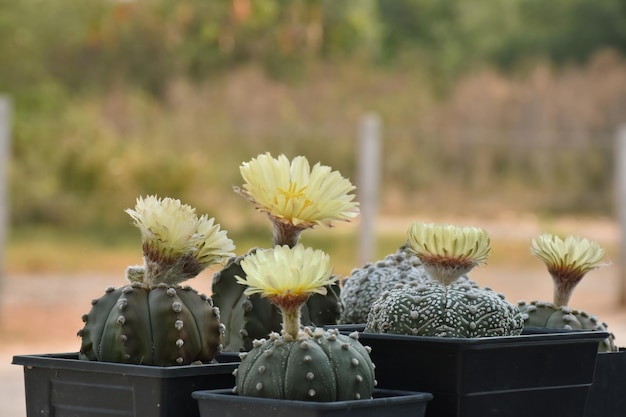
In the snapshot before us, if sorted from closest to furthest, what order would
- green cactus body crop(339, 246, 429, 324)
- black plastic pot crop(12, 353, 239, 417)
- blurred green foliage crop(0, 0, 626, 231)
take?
1. black plastic pot crop(12, 353, 239, 417)
2. green cactus body crop(339, 246, 429, 324)
3. blurred green foliage crop(0, 0, 626, 231)

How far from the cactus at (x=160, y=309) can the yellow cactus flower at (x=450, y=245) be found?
0.80ft

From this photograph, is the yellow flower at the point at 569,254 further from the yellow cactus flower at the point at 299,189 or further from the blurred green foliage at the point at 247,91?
the blurred green foliage at the point at 247,91

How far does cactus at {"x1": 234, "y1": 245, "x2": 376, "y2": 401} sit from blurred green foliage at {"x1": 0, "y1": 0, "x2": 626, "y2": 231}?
11943 mm

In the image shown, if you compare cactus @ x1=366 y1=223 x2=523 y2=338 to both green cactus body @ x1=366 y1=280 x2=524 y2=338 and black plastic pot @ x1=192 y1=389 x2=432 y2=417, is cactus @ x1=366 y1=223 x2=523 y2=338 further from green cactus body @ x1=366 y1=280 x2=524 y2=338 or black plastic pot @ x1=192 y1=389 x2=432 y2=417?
black plastic pot @ x1=192 y1=389 x2=432 y2=417

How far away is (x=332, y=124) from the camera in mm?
16750

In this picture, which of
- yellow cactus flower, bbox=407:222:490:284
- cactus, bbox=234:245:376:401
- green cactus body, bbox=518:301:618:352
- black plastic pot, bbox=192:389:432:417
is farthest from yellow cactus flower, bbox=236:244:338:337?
green cactus body, bbox=518:301:618:352

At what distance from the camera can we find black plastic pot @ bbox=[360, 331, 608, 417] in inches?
53.1

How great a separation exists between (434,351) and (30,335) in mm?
8947

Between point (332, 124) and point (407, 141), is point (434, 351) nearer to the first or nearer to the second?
point (407, 141)

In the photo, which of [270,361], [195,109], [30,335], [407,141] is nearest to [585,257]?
[270,361]

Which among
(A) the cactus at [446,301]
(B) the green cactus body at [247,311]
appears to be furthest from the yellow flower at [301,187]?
(B) the green cactus body at [247,311]

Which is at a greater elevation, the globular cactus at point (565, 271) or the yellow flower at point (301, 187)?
the yellow flower at point (301, 187)

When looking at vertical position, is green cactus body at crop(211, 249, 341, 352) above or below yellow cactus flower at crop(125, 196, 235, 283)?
below

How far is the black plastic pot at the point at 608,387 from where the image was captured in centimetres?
158
